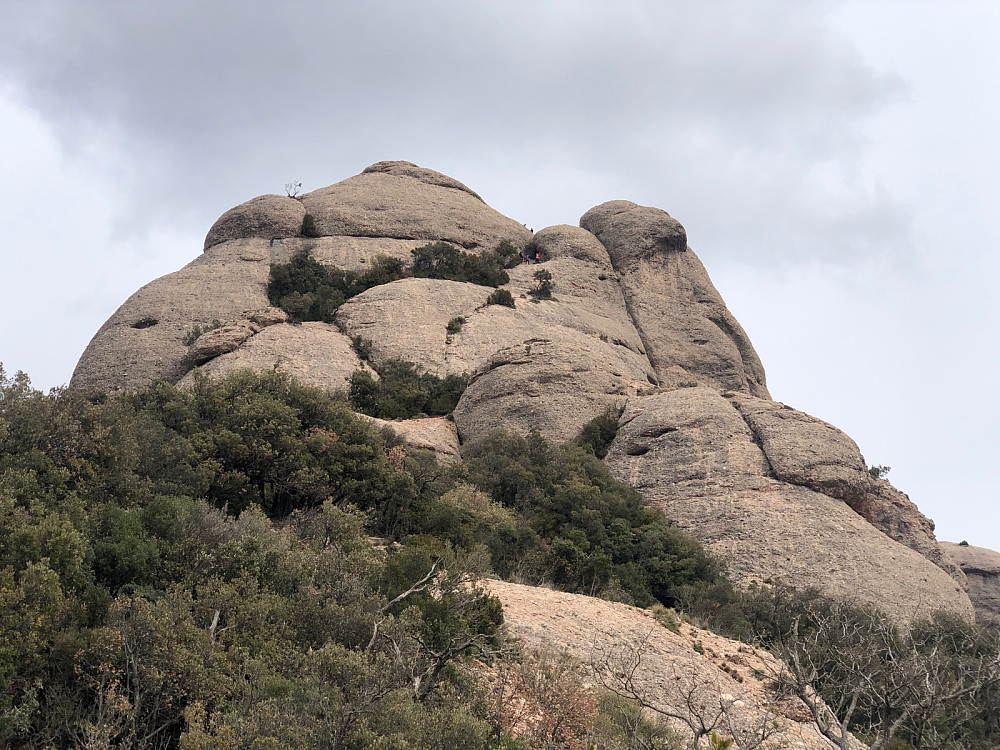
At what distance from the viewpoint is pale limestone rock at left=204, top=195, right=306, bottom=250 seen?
1769 inches

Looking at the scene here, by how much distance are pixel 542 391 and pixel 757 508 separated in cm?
900

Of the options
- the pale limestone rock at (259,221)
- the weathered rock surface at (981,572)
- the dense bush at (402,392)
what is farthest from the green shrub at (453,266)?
the weathered rock surface at (981,572)

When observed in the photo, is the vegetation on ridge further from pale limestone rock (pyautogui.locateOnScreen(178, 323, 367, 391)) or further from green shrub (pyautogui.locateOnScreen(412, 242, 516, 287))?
pale limestone rock (pyautogui.locateOnScreen(178, 323, 367, 391))

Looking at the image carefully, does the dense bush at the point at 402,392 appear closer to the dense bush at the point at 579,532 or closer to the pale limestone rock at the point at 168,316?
the dense bush at the point at 579,532

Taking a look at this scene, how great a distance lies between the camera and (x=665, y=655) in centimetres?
1527

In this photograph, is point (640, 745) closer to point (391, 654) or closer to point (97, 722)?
point (391, 654)

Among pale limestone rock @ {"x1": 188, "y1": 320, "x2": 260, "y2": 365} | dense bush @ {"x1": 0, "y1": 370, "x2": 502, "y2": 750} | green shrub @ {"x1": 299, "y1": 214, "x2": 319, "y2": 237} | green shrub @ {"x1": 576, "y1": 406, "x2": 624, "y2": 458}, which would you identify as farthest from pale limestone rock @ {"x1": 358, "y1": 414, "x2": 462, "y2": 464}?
green shrub @ {"x1": 299, "y1": 214, "x2": 319, "y2": 237}

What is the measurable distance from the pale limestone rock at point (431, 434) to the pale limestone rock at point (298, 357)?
3.35 metres

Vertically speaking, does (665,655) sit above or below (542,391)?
→ below

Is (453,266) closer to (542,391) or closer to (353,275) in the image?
(353,275)

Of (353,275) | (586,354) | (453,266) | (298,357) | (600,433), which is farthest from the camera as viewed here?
(453,266)

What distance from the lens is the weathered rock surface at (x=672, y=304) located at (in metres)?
45.5

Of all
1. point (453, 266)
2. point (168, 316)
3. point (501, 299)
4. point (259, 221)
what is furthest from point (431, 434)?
point (259, 221)

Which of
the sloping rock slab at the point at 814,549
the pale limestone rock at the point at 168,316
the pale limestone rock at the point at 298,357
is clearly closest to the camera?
the sloping rock slab at the point at 814,549
